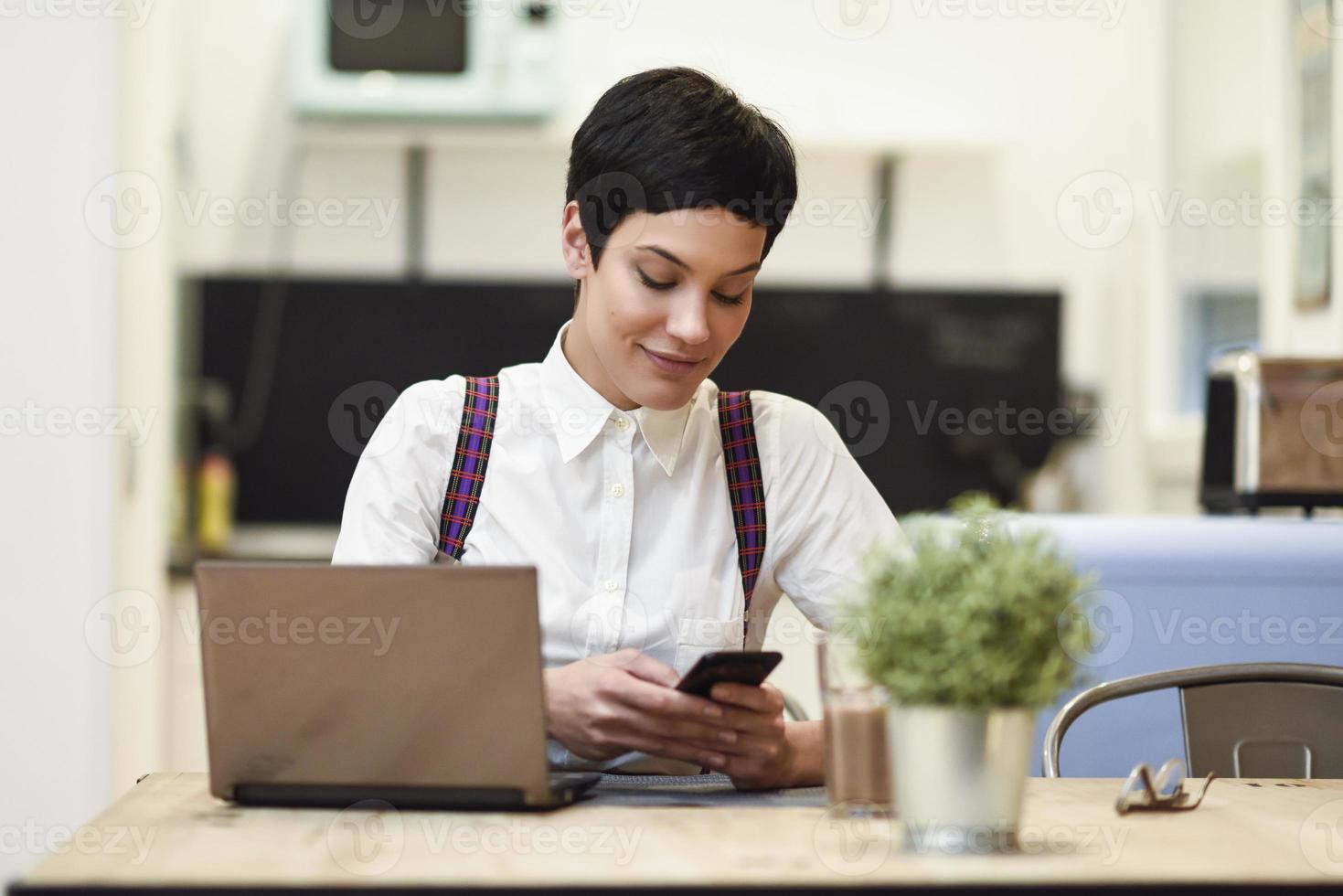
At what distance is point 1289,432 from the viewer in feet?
6.82

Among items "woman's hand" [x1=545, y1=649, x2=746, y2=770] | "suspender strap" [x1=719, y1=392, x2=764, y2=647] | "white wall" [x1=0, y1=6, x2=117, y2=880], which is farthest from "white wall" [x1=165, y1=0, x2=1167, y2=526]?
"woman's hand" [x1=545, y1=649, x2=746, y2=770]

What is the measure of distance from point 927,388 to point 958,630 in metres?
2.89

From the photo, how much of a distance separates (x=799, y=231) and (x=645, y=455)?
246 cm

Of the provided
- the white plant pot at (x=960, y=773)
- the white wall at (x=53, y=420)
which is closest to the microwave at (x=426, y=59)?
the white wall at (x=53, y=420)

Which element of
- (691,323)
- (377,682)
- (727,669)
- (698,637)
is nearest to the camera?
(377,682)

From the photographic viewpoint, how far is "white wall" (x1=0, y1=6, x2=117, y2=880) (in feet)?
7.81

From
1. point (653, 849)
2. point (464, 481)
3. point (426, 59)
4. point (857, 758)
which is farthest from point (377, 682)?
point (426, 59)

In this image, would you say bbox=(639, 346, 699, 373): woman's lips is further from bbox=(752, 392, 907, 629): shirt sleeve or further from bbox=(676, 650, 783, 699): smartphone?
bbox=(676, 650, 783, 699): smartphone

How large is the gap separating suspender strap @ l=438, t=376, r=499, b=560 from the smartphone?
1.22ft

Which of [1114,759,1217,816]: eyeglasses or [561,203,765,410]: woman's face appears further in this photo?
[561,203,765,410]: woman's face

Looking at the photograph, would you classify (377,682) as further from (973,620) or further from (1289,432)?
(1289,432)

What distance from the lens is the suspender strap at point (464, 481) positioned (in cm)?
139

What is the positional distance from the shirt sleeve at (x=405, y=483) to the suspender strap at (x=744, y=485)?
27 cm

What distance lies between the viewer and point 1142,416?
376cm
